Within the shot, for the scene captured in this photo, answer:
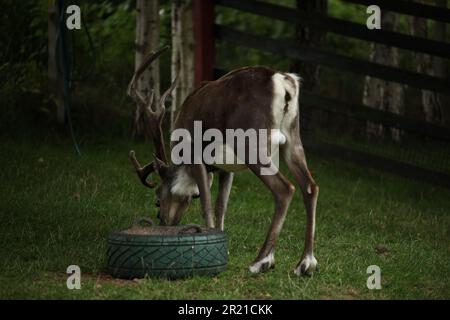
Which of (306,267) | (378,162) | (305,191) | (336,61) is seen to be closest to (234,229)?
(305,191)

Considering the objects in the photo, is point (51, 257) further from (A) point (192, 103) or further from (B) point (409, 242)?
(B) point (409, 242)

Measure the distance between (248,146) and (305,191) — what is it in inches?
20.8

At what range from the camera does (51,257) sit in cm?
642

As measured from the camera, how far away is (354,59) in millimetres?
10039

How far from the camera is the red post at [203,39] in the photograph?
34.9ft

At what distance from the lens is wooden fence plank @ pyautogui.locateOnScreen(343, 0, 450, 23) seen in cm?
947

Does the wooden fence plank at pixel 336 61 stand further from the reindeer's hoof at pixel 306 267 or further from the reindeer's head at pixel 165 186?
the reindeer's hoof at pixel 306 267

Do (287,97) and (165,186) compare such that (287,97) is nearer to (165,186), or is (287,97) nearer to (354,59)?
(165,186)

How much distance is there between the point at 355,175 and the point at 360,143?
607 millimetres

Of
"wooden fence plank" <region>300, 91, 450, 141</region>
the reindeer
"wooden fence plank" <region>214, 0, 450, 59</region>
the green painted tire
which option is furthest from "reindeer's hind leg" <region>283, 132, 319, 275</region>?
"wooden fence plank" <region>214, 0, 450, 59</region>

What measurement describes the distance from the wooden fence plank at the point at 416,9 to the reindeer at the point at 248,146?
11.8ft

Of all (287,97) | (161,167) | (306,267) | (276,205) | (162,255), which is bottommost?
(306,267)

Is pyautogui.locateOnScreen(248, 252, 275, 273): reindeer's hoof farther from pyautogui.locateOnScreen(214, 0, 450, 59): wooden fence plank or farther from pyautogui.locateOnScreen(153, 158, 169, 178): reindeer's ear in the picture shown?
pyautogui.locateOnScreen(214, 0, 450, 59): wooden fence plank

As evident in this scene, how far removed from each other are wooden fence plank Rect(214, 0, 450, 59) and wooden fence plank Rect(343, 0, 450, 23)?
25 cm
